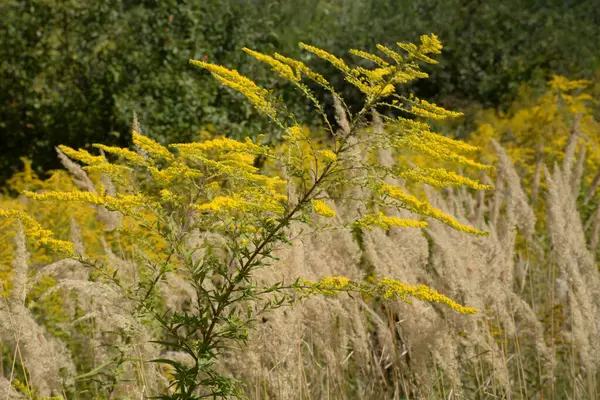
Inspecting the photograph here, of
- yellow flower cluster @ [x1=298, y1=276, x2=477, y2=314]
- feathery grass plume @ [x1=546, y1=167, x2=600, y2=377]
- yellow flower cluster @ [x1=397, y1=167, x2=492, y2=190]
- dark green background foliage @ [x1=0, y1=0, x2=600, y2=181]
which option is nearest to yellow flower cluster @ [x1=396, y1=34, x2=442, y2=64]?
yellow flower cluster @ [x1=397, y1=167, x2=492, y2=190]

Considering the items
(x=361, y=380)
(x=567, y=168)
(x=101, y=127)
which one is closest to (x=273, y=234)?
(x=361, y=380)

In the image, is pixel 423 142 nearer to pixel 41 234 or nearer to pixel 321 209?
pixel 321 209

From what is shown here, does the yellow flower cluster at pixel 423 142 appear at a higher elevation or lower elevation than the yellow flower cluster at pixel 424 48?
lower

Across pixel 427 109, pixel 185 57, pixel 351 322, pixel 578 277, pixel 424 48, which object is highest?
pixel 424 48

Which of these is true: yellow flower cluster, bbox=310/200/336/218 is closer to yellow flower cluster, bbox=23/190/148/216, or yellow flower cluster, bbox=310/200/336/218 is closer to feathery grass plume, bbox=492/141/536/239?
yellow flower cluster, bbox=23/190/148/216

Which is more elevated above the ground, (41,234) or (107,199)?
(107,199)

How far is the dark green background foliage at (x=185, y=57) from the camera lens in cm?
835

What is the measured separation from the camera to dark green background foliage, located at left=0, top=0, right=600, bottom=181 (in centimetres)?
835

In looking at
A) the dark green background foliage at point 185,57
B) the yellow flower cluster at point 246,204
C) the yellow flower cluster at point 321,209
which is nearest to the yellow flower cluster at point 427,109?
the yellow flower cluster at point 321,209

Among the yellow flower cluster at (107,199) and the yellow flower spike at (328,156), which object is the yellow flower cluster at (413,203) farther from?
the yellow flower cluster at (107,199)

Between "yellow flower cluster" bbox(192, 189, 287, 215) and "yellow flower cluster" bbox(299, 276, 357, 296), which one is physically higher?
"yellow flower cluster" bbox(192, 189, 287, 215)

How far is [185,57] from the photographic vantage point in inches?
328

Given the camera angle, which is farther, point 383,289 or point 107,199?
point 383,289

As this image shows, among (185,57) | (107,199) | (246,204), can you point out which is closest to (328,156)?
(246,204)
